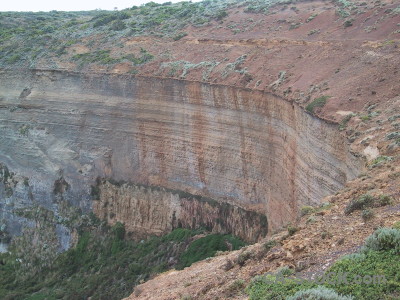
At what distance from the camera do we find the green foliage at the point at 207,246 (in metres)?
25.0

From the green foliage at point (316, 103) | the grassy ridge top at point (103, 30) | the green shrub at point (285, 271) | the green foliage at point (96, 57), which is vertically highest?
the grassy ridge top at point (103, 30)

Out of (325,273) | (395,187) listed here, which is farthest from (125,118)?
(325,273)

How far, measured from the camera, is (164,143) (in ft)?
99.2

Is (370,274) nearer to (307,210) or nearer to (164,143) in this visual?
(307,210)

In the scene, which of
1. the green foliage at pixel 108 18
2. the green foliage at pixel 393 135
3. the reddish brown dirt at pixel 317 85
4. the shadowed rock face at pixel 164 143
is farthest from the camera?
the green foliage at pixel 108 18

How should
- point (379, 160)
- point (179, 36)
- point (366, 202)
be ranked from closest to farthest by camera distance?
point (366, 202)
point (379, 160)
point (179, 36)

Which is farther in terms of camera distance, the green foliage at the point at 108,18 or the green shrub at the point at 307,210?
the green foliage at the point at 108,18

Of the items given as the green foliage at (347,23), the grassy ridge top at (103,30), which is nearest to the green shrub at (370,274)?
the green foliage at (347,23)

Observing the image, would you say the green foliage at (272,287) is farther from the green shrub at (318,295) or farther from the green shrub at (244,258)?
the green shrub at (244,258)

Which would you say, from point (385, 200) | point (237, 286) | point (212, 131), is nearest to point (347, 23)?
point (212, 131)

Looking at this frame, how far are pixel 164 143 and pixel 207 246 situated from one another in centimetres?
727

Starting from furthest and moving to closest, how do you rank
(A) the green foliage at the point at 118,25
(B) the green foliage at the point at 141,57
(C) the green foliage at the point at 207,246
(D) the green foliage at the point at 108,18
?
(D) the green foliage at the point at 108,18
(A) the green foliage at the point at 118,25
(B) the green foliage at the point at 141,57
(C) the green foliage at the point at 207,246

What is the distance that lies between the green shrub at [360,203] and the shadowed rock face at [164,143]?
183 inches

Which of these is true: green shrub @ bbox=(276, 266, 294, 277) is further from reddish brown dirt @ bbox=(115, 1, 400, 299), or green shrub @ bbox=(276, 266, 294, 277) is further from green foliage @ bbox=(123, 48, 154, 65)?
green foliage @ bbox=(123, 48, 154, 65)
